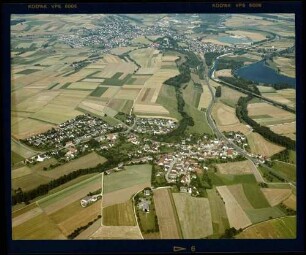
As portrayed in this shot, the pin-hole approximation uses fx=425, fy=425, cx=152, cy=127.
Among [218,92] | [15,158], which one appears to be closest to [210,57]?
[218,92]

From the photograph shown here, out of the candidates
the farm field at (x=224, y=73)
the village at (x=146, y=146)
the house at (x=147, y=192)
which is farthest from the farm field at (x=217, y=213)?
the farm field at (x=224, y=73)

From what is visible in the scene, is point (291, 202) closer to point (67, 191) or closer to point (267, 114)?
point (267, 114)

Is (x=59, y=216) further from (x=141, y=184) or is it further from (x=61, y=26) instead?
(x=61, y=26)

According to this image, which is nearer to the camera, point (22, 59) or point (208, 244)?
point (208, 244)

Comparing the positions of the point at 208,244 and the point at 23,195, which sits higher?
the point at 23,195

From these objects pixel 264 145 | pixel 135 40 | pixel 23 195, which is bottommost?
pixel 23 195

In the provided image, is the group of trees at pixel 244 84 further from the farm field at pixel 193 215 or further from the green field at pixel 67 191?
the green field at pixel 67 191

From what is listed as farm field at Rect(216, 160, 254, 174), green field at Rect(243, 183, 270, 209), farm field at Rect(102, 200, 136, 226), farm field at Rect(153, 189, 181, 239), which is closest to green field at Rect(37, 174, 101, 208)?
farm field at Rect(102, 200, 136, 226)
